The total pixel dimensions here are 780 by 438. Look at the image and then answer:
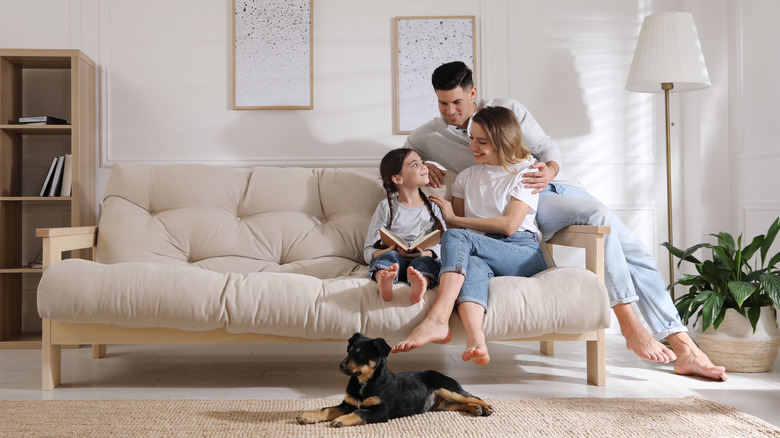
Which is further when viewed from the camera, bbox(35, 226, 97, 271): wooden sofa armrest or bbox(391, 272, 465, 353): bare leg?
bbox(35, 226, 97, 271): wooden sofa armrest

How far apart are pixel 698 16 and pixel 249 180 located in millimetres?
2391

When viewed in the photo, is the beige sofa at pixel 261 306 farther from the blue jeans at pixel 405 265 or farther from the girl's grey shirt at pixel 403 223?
the girl's grey shirt at pixel 403 223

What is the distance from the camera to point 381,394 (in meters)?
1.59

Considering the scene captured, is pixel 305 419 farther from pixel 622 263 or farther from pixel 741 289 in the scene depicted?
pixel 741 289

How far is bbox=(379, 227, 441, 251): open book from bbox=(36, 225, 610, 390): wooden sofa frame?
405 mm

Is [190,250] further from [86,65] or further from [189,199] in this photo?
[86,65]

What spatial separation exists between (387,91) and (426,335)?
1672 millimetres

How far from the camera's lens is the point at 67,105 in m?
3.08

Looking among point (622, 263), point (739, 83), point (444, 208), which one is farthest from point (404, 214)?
point (739, 83)

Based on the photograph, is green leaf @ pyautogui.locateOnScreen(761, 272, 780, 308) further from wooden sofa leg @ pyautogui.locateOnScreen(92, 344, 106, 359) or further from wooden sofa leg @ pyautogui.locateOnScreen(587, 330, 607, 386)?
wooden sofa leg @ pyautogui.locateOnScreen(92, 344, 106, 359)

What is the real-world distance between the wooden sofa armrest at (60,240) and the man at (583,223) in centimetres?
122

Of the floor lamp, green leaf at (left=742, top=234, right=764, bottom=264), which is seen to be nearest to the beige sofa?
green leaf at (left=742, top=234, right=764, bottom=264)

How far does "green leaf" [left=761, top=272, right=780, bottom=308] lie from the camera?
215 cm

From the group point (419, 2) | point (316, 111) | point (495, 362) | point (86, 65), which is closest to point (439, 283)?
point (495, 362)
